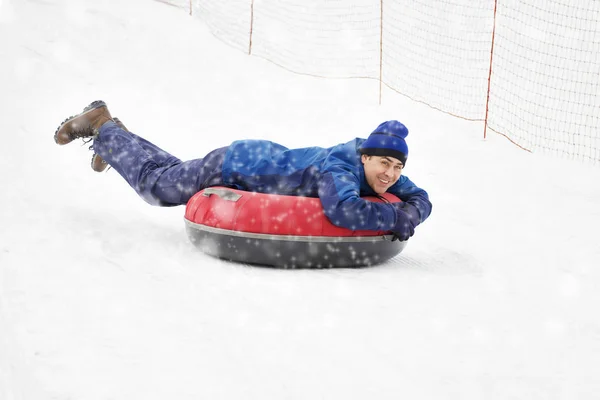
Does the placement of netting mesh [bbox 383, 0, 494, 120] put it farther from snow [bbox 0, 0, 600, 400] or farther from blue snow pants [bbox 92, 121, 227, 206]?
blue snow pants [bbox 92, 121, 227, 206]

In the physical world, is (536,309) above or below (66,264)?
below

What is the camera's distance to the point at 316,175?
3.68m

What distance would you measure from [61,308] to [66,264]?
22.0 inches

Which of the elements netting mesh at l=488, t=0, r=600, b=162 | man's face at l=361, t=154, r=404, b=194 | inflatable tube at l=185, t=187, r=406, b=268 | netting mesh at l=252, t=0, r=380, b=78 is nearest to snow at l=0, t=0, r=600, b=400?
inflatable tube at l=185, t=187, r=406, b=268

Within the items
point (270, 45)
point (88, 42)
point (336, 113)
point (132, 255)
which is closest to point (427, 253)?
point (132, 255)

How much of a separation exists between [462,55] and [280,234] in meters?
9.09

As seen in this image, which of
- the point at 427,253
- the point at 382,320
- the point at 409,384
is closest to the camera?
the point at 409,384

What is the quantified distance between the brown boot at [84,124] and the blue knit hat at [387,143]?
1972 millimetres

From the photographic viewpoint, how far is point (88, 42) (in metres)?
8.67

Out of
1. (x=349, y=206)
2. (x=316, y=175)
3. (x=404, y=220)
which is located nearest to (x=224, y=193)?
(x=316, y=175)

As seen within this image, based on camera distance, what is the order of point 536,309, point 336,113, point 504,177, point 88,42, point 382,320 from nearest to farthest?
point 382,320 < point 536,309 < point 504,177 < point 336,113 < point 88,42

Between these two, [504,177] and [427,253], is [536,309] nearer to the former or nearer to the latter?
[427,253]

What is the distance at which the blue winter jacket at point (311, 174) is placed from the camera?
3463 mm

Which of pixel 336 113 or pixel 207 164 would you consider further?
pixel 336 113
